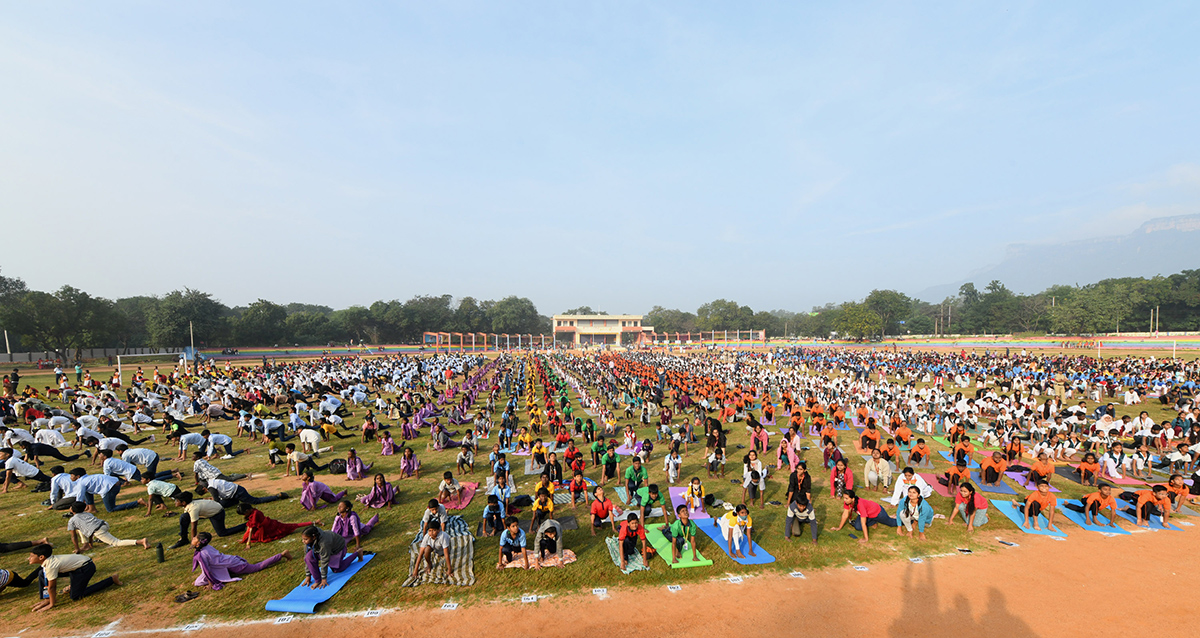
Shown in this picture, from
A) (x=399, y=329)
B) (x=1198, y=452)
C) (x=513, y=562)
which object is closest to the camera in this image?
(x=513, y=562)

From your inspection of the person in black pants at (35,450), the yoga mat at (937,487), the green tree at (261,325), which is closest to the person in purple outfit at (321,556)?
the person in black pants at (35,450)

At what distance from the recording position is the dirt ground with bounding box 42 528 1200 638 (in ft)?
17.8

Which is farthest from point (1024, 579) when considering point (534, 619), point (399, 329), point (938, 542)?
point (399, 329)

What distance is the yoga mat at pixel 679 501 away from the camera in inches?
333

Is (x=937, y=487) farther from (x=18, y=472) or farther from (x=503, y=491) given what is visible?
(x=18, y=472)

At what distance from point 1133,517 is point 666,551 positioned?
27.6 ft

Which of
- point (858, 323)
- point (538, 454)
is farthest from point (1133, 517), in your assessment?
point (858, 323)

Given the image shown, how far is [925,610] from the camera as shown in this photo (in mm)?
5832

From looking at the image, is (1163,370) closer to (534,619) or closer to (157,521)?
(534,619)

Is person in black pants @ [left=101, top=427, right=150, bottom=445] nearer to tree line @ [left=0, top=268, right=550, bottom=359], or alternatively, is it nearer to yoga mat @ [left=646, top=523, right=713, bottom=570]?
yoga mat @ [left=646, top=523, right=713, bottom=570]

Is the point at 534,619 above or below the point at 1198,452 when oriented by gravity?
below

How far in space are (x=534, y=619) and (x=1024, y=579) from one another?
6.55 metres

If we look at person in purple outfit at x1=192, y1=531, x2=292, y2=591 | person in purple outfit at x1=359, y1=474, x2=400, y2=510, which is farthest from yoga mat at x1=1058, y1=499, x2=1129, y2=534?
person in purple outfit at x1=192, y1=531, x2=292, y2=591

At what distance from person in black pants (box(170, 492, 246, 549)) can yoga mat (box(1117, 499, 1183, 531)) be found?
14.9 meters
